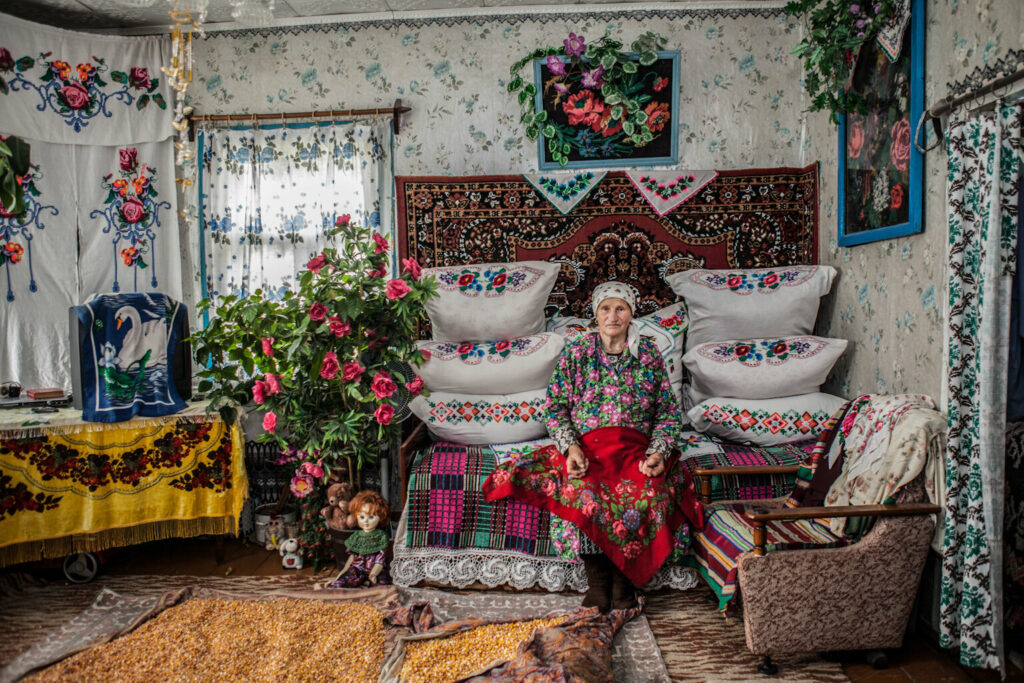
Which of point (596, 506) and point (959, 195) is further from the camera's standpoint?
point (596, 506)

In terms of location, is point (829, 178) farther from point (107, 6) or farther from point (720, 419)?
point (107, 6)

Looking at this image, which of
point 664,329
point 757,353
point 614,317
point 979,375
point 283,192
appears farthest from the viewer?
point 283,192

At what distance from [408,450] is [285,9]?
8.22 ft

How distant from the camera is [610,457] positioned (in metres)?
2.54

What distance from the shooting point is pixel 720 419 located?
295cm

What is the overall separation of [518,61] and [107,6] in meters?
2.16

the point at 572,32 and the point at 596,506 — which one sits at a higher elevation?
the point at 572,32

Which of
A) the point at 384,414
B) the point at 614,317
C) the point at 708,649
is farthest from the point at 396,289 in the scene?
the point at 708,649

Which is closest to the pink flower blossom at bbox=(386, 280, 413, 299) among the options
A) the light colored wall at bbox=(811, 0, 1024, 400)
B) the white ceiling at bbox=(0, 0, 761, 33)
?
the white ceiling at bbox=(0, 0, 761, 33)

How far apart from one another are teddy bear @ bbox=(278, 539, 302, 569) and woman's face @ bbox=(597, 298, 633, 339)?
1.70m

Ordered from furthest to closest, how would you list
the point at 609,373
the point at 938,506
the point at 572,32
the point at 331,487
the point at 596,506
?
the point at 572,32 → the point at 331,487 → the point at 609,373 → the point at 596,506 → the point at 938,506

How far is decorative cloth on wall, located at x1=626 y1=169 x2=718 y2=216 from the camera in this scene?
356 cm

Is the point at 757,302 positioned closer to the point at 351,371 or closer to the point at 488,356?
the point at 488,356

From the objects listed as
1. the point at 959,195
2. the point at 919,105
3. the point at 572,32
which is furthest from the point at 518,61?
the point at 959,195
